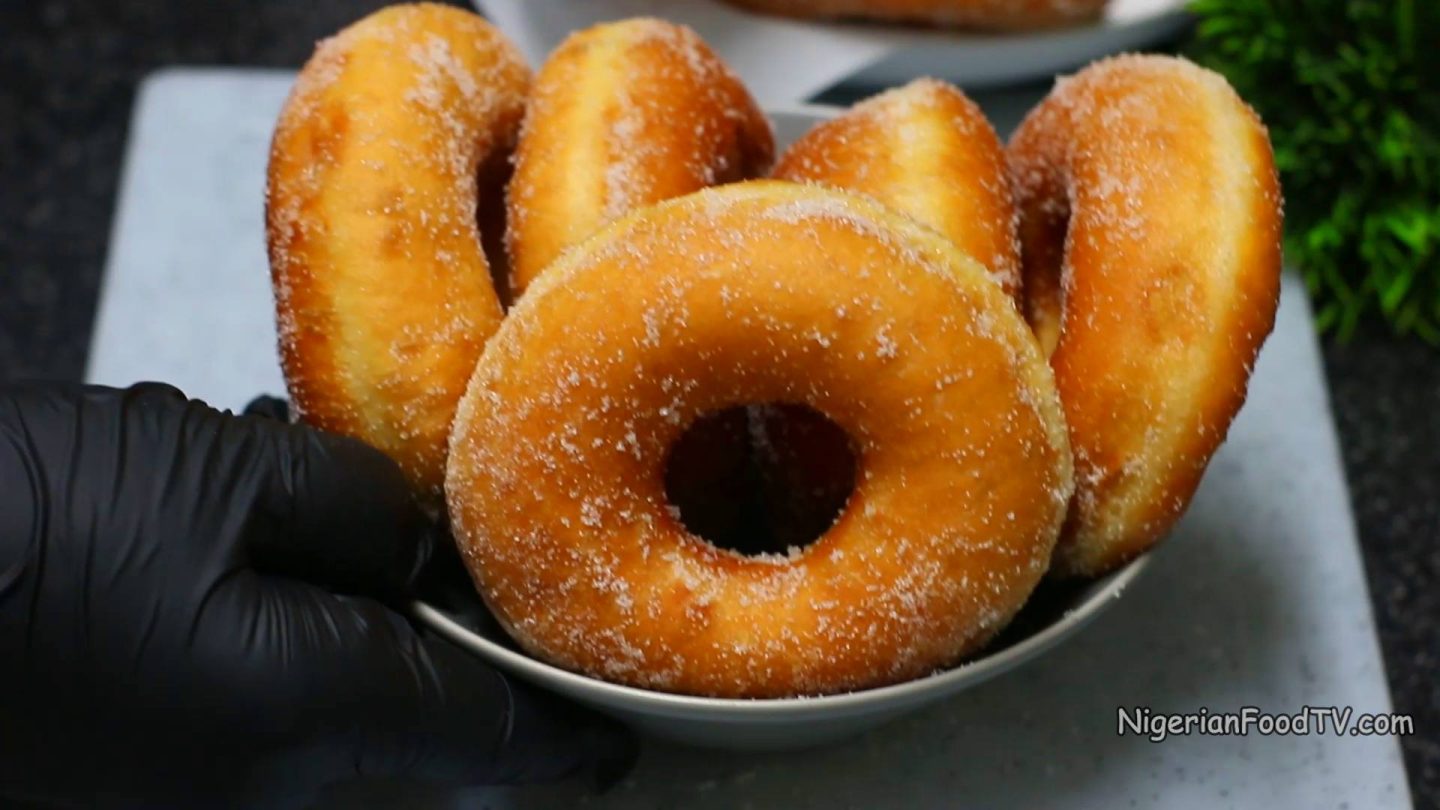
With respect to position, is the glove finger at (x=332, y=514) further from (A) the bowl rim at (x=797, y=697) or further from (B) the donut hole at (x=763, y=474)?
(B) the donut hole at (x=763, y=474)

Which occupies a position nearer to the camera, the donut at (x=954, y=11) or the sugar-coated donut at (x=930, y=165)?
the sugar-coated donut at (x=930, y=165)

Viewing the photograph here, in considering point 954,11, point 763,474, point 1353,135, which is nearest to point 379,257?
point 763,474

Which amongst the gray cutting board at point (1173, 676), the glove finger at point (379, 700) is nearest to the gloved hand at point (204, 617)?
the glove finger at point (379, 700)

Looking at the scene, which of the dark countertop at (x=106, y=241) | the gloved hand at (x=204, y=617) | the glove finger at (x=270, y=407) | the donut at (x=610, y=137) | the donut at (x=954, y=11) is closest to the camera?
the gloved hand at (x=204, y=617)

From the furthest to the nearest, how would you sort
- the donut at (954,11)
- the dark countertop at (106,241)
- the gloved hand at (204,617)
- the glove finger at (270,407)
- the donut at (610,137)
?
the donut at (954,11), the dark countertop at (106,241), the glove finger at (270,407), the donut at (610,137), the gloved hand at (204,617)

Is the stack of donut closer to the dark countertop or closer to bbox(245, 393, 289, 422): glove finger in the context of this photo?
bbox(245, 393, 289, 422): glove finger

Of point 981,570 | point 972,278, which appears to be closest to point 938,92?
point 972,278

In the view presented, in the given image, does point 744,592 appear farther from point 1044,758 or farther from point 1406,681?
point 1406,681
